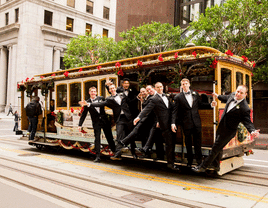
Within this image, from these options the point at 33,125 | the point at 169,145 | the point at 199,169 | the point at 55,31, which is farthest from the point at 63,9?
the point at 199,169

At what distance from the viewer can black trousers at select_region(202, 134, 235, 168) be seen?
5.42 metres

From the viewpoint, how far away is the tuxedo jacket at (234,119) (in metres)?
5.09

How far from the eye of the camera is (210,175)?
649 cm

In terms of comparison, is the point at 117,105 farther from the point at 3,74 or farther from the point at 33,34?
the point at 3,74

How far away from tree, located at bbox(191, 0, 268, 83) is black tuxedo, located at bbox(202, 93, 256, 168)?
393 inches

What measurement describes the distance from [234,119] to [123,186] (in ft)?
8.87

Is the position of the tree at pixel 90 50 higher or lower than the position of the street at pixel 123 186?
higher

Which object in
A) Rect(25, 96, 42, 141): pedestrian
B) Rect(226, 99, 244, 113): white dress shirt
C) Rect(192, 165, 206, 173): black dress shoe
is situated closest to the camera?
Rect(226, 99, 244, 113): white dress shirt

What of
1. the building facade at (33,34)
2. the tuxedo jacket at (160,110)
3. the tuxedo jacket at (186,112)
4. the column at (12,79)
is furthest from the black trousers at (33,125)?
the column at (12,79)

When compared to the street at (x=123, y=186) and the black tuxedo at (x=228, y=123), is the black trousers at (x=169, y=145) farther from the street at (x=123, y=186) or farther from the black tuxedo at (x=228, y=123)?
the black tuxedo at (x=228, y=123)

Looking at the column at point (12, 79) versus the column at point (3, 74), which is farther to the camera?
the column at point (3, 74)

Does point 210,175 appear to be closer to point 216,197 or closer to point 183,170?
point 183,170

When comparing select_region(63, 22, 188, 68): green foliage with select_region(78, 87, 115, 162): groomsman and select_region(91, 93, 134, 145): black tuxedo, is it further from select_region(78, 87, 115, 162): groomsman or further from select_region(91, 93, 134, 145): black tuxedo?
select_region(91, 93, 134, 145): black tuxedo

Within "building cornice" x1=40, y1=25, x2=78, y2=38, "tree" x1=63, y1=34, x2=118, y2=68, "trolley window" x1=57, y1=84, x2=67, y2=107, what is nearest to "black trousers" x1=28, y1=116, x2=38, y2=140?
"trolley window" x1=57, y1=84, x2=67, y2=107
